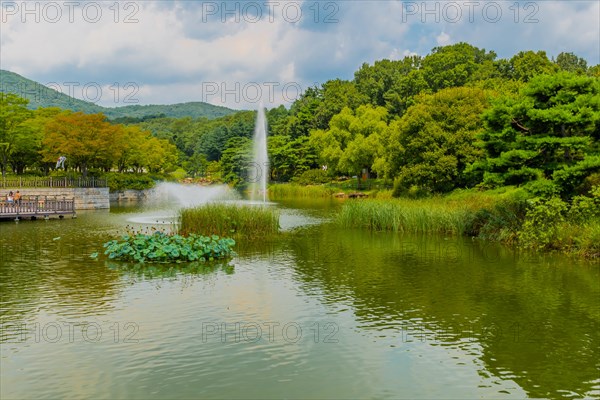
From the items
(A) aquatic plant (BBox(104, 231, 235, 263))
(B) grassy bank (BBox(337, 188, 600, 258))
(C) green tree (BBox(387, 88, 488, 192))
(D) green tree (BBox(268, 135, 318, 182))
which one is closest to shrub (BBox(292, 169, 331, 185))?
(D) green tree (BBox(268, 135, 318, 182))

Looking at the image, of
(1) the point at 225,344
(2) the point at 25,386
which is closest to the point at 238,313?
(1) the point at 225,344

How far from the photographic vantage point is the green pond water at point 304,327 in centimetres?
918

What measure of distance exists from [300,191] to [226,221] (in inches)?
1643

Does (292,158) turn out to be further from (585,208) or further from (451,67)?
(585,208)

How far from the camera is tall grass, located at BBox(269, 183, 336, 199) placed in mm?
65438

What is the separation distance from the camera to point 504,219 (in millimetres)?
24750

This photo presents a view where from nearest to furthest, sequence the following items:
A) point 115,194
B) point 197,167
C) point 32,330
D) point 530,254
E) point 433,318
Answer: point 32,330
point 433,318
point 530,254
point 115,194
point 197,167

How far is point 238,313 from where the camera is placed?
1332cm

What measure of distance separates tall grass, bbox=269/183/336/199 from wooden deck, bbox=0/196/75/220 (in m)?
30.1

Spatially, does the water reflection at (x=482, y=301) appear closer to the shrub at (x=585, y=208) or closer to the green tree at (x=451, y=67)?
the shrub at (x=585, y=208)

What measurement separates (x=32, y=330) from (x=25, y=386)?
3.13 m

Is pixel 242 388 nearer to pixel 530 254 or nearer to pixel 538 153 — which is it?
pixel 530 254

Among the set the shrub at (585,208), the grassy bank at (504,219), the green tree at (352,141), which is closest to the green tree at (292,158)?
the green tree at (352,141)

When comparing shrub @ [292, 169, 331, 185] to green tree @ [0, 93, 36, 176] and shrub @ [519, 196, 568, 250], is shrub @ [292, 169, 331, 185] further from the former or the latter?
shrub @ [519, 196, 568, 250]
